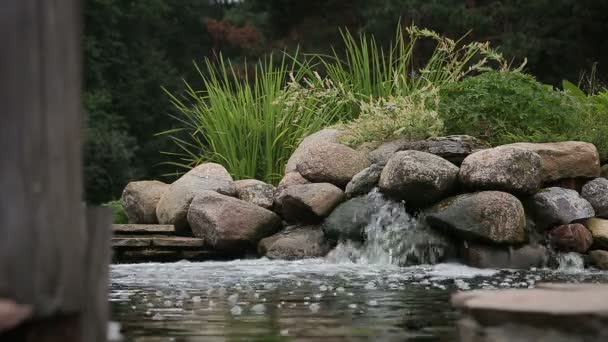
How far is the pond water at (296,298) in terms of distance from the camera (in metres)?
3.76

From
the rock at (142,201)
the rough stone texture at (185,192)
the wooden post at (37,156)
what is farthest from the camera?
the rock at (142,201)

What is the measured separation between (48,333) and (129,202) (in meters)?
8.32

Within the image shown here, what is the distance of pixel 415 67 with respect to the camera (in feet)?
62.1

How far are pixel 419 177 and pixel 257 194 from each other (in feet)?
7.32

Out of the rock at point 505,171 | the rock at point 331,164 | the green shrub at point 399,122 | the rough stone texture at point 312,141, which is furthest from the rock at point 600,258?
the rough stone texture at point 312,141

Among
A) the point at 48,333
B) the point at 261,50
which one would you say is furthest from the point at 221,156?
the point at 261,50

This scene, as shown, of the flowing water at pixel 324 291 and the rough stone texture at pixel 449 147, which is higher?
the rough stone texture at pixel 449 147

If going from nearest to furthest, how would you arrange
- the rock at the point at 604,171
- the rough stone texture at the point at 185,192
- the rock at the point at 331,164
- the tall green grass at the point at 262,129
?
1. the rock at the point at 604,171
2. the rock at the point at 331,164
3. the rough stone texture at the point at 185,192
4. the tall green grass at the point at 262,129

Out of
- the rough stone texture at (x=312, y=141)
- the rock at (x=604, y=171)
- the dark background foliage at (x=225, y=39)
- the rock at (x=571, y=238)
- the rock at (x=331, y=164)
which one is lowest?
the rock at (x=571, y=238)

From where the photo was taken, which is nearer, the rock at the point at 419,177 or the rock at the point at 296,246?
the rock at the point at 419,177

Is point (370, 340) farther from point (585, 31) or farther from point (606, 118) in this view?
point (585, 31)

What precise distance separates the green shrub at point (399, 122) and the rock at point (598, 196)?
1.69 m

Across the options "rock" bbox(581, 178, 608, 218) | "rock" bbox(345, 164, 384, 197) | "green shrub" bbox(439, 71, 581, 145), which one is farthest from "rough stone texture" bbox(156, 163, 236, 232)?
"rock" bbox(581, 178, 608, 218)

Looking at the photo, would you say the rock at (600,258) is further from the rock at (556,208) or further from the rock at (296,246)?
the rock at (296,246)
